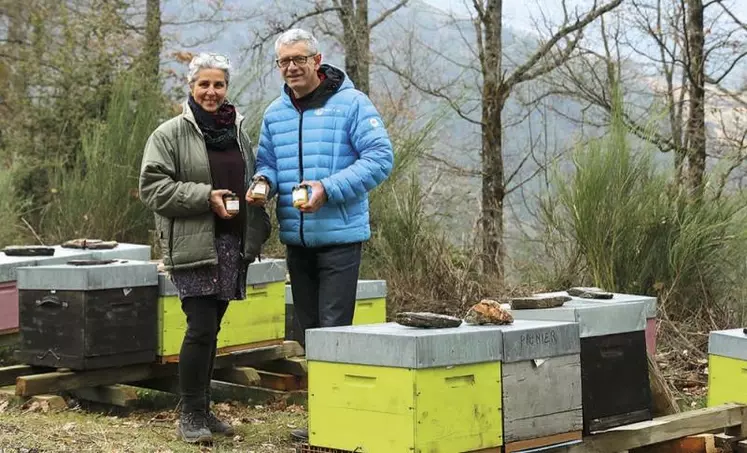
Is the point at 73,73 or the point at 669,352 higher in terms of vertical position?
the point at 73,73

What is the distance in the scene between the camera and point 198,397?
5.03 meters

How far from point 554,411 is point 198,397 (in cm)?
171

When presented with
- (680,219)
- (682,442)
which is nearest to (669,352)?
(680,219)

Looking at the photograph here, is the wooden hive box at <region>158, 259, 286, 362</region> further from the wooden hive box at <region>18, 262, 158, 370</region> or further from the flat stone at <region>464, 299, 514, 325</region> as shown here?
the flat stone at <region>464, 299, 514, 325</region>

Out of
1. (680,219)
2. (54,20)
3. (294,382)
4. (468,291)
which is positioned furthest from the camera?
(54,20)

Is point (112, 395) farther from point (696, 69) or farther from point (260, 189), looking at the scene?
point (696, 69)

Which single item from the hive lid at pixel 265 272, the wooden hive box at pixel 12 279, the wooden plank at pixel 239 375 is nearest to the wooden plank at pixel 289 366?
the wooden plank at pixel 239 375

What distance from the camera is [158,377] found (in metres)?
6.40

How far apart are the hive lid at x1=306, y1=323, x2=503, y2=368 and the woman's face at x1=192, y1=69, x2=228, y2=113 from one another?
1.36 m

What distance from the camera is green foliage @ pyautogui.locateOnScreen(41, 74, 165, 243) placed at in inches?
413

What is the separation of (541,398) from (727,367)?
1.52 metres

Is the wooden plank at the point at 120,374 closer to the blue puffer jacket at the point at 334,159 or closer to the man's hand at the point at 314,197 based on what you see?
the blue puffer jacket at the point at 334,159

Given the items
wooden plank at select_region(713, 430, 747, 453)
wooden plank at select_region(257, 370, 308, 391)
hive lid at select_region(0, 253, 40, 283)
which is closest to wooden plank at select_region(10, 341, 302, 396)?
wooden plank at select_region(257, 370, 308, 391)

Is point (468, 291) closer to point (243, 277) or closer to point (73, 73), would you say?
point (243, 277)
